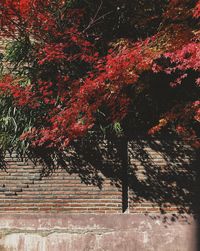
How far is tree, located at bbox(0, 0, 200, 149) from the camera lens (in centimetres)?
752

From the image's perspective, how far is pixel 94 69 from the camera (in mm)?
8383

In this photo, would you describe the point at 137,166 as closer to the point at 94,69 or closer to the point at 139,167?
the point at 139,167

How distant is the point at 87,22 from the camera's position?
883 cm

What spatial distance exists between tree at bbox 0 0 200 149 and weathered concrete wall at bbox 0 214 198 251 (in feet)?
5.80

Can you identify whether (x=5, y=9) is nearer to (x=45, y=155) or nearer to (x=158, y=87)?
(x=45, y=155)

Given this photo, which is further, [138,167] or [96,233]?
[138,167]

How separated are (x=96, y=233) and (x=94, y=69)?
3824 millimetres

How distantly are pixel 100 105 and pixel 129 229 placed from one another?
2.93 m

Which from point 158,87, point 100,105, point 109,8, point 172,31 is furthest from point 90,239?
point 109,8

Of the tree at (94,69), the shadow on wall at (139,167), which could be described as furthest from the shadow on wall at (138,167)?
the tree at (94,69)

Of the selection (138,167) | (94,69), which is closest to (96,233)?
(138,167)

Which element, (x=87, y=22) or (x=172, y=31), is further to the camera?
(x=87, y=22)

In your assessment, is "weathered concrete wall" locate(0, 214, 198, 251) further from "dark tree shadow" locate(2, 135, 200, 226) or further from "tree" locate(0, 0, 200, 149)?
"tree" locate(0, 0, 200, 149)

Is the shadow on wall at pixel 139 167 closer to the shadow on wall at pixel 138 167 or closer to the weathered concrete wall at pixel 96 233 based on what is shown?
the shadow on wall at pixel 138 167
